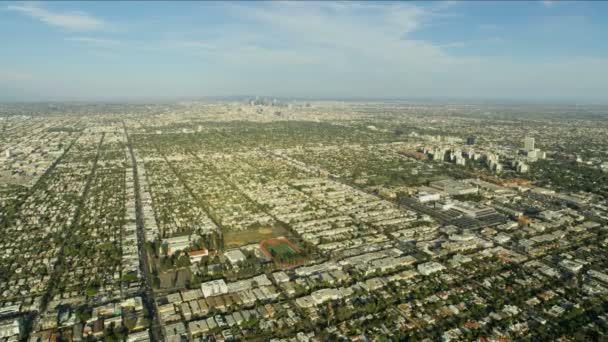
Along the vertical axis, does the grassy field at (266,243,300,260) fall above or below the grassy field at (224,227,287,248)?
below

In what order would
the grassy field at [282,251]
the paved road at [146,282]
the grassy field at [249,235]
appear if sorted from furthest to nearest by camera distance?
the grassy field at [249,235] < the grassy field at [282,251] < the paved road at [146,282]

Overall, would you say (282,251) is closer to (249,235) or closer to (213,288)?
(249,235)

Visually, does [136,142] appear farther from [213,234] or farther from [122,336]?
[122,336]

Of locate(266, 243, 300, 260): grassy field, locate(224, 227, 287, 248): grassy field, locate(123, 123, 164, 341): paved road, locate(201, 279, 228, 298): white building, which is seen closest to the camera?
locate(123, 123, 164, 341): paved road

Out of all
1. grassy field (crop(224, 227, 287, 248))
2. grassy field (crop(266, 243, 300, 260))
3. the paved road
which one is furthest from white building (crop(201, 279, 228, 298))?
grassy field (crop(224, 227, 287, 248))

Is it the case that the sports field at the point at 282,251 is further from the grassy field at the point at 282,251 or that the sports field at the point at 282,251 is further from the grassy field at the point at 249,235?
the grassy field at the point at 249,235

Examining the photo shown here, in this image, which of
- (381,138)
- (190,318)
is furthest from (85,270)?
(381,138)

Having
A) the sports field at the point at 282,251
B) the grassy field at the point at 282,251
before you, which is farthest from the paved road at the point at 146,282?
the grassy field at the point at 282,251

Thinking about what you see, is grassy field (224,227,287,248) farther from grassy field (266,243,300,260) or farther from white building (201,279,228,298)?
white building (201,279,228,298)
